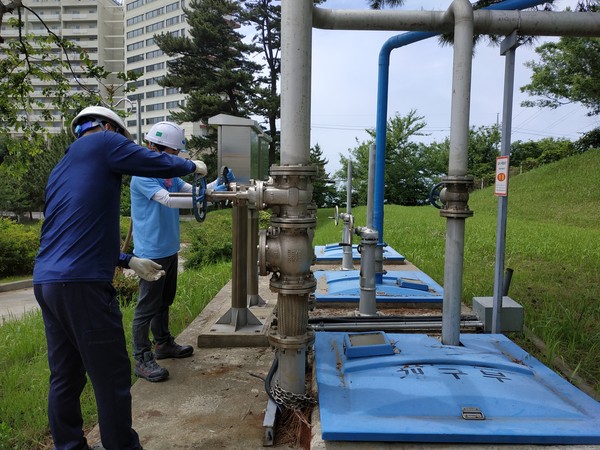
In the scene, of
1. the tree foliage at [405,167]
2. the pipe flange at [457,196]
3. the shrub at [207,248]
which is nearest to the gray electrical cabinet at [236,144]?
the pipe flange at [457,196]

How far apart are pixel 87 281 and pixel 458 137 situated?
2.20 meters

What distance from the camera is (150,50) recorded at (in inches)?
2315

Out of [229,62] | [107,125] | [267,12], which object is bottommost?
[107,125]

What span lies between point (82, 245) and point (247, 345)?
6.30 ft

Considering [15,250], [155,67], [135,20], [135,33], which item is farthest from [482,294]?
[135,20]

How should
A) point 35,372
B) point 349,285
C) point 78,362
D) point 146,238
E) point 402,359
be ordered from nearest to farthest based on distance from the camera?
point 78,362, point 402,359, point 146,238, point 35,372, point 349,285

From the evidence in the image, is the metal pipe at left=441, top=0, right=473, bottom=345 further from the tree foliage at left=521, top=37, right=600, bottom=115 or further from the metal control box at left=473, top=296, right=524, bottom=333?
the tree foliage at left=521, top=37, right=600, bottom=115

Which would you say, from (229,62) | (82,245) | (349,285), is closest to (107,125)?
(82,245)

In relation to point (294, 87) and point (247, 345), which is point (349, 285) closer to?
point (247, 345)

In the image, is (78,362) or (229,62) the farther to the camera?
(229,62)

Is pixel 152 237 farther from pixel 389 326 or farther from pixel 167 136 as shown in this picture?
pixel 389 326

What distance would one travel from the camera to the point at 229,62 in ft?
82.2

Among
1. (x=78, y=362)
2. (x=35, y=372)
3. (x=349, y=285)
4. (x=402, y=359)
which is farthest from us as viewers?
(x=349, y=285)

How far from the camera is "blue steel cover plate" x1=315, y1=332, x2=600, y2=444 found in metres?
2.03
